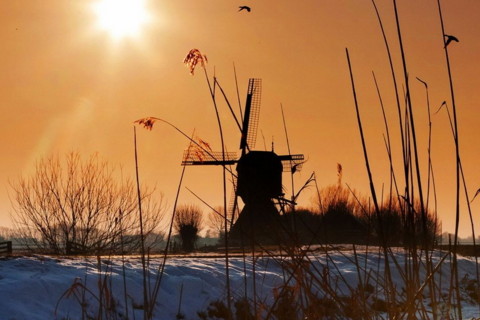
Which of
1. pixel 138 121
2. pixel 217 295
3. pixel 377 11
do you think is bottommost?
pixel 217 295

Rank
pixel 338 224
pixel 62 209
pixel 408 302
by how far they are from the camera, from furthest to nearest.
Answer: pixel 338 224, pixel 62 209, pixel 408 302

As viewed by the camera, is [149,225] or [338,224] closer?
[149,225]

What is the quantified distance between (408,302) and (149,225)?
916 inches

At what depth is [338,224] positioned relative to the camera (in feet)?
134

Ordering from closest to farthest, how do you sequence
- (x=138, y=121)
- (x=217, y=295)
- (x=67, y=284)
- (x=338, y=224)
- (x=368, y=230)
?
(x=138, y=121) → (x=368, y=230) → (x=67, y=284) → (x=217, y=295) → (x=338, y=224)

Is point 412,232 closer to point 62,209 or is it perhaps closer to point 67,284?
point 67,284

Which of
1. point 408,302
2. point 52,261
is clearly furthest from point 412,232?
point 52,261

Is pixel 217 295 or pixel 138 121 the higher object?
pixel 138 121

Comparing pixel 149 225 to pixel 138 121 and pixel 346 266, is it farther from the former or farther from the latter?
pixel 138 121

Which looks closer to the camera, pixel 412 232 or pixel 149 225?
pixel 412 232

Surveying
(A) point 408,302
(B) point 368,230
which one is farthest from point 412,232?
(B) point 368,230

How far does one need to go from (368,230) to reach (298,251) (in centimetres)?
89

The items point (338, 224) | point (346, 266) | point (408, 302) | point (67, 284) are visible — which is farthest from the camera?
point (338, 224)

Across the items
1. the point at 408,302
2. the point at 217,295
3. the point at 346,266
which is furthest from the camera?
the point at 346,266
